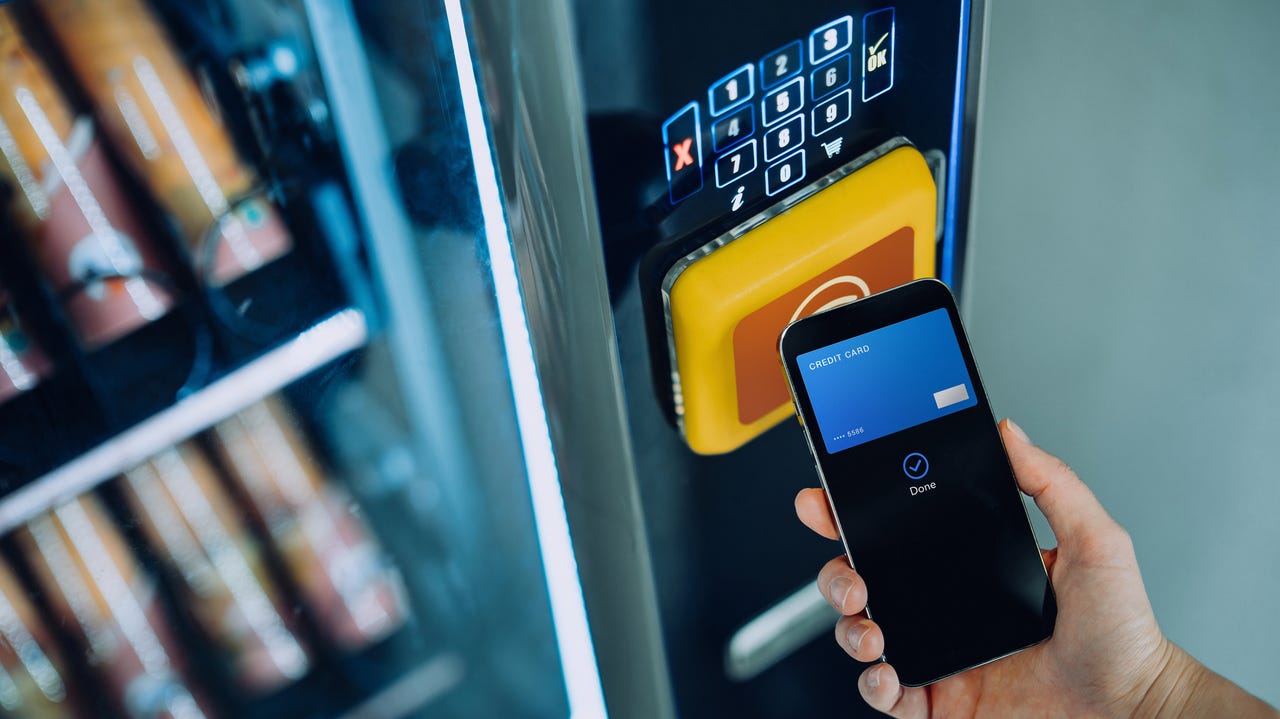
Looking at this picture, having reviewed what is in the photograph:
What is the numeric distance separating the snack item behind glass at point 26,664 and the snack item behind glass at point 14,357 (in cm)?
8

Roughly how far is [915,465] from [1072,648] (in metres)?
0.18

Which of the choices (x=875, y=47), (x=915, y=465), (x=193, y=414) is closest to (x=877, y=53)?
(x=875, y=47)

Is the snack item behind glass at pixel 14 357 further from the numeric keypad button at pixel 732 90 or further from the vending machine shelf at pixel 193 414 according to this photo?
the numeric keypad button at pixel 732 90

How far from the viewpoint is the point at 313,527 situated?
49 cm

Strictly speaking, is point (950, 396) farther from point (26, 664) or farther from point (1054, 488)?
point (26, 664)

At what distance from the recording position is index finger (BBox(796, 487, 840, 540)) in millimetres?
550

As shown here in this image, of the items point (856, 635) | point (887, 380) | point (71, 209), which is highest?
point (71, 209)

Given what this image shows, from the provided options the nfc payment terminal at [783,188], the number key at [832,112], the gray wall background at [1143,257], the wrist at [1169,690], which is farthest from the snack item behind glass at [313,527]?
the wrist at [1169,690]

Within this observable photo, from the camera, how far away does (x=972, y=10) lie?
49cm

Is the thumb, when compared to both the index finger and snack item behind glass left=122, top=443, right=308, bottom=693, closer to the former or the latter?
the index finger

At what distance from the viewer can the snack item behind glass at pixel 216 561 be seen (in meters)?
0.43

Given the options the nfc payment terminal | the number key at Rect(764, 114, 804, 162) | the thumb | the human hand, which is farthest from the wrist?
the number key at Rect(764, 114, 804, 162)

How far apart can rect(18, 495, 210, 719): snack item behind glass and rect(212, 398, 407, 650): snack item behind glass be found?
2.3 inches

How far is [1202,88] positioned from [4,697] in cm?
78
